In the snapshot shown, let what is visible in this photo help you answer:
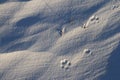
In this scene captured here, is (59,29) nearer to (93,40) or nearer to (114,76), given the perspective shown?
(93,40)

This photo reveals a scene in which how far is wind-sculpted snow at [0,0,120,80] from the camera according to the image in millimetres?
3256

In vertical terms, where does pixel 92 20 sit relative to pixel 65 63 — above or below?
above

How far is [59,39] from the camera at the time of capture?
3.47 meters

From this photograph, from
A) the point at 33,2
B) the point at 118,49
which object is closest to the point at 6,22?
the point at 33,2

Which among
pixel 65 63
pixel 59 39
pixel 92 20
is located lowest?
pixel 65 63

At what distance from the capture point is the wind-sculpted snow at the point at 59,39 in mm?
3256

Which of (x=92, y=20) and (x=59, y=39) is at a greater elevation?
(x=92, y=20)

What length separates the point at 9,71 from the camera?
10.8ft

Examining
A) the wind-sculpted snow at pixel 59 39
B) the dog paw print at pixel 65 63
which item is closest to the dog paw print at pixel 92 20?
the wind-sculpted snow at pixel 59 39

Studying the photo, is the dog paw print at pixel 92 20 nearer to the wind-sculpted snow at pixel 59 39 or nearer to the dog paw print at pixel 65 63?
the wind-sculpted snow at pixel 59 39

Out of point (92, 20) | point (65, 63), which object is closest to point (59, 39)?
point (65, 63)

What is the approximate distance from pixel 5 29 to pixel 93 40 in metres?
1.03

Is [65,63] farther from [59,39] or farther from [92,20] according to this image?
[92,20]

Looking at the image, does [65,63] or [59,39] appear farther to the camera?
[59,39]
